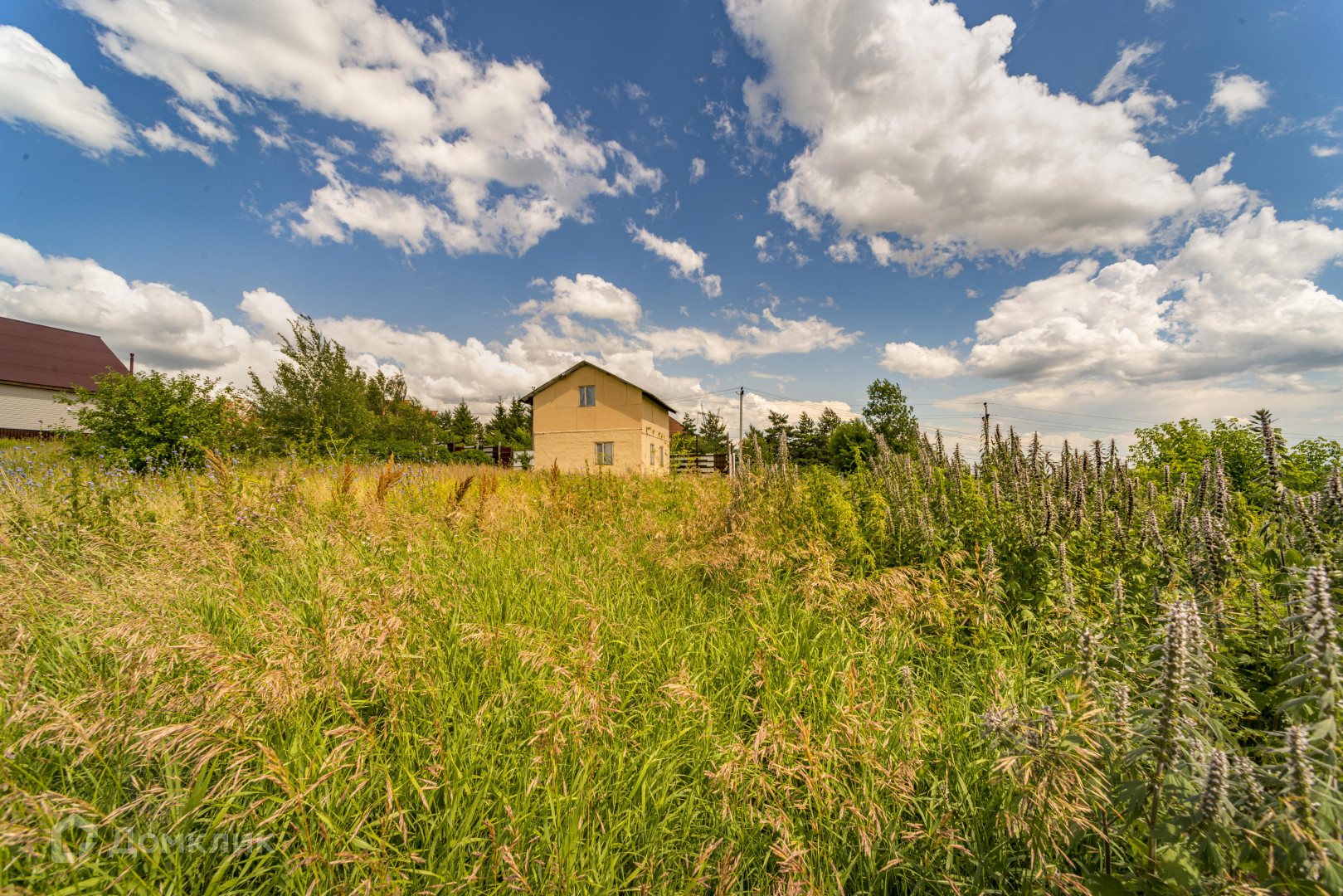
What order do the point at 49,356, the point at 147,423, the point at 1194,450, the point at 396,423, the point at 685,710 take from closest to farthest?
the point at 685,710
the point at 1194,450
the point at 147,423
the point at 396,423
the point at 49,356

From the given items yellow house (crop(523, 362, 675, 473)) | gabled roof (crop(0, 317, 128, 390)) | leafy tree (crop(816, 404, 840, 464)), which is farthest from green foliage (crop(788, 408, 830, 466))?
gabled roof (crop(0, 317, 128, 390))

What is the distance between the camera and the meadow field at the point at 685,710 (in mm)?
1304

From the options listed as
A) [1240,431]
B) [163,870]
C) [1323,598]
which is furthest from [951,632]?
[1240,431]

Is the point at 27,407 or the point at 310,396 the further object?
the point at 27,407

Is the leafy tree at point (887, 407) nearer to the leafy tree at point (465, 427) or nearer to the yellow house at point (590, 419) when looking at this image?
the yellow house at point (590, 419)

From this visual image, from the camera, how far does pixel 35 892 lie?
1220 mm

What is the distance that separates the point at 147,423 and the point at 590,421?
54.6 feet

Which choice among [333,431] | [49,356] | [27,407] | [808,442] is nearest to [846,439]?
[808,442]

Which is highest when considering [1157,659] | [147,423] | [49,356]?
[49,356]

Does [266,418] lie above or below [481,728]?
above

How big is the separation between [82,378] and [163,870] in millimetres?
47937

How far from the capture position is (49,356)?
30109mm

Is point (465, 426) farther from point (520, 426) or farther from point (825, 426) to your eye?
point (825, 426)

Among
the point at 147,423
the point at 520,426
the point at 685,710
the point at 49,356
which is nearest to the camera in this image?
the point at 685,710
